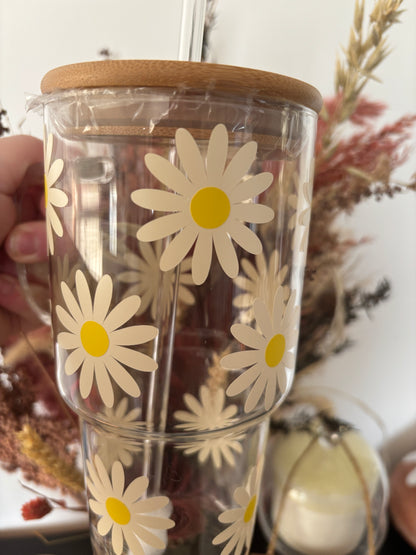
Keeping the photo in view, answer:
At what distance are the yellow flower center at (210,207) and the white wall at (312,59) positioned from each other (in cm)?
24

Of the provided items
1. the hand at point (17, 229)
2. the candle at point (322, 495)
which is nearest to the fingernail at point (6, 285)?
the hand at point (17, 229)

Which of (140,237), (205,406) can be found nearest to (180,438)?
(205,406)

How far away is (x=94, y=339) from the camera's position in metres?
0.30

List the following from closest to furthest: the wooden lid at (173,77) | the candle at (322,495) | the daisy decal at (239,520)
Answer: the wooden lid at (173,77)
the daisy decal at (239,520)
the candle at (322,495)

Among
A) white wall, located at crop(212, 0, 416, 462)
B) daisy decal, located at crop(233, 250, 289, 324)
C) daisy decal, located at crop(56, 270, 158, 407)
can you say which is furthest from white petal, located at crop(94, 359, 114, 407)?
white wall, located at crop(212, 0, 416, 462)

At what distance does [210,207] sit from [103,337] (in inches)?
4.3

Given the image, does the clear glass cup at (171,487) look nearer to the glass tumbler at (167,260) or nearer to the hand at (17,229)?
the glass tumbler at (167,260)

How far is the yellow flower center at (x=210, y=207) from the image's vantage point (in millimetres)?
276

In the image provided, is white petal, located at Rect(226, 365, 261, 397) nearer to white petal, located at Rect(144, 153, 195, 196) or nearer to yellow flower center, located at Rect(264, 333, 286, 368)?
yellow flower center, located at Rect(264, 333, 286, 368)

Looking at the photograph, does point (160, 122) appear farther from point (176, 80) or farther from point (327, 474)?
point (327, 474)

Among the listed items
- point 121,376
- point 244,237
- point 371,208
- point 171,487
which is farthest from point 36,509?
point 371,208

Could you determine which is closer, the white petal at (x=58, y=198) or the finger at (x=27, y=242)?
the white petal at (x=58, y=198)

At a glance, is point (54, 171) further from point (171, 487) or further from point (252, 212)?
point (171, 487)

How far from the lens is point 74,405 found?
35 cm
